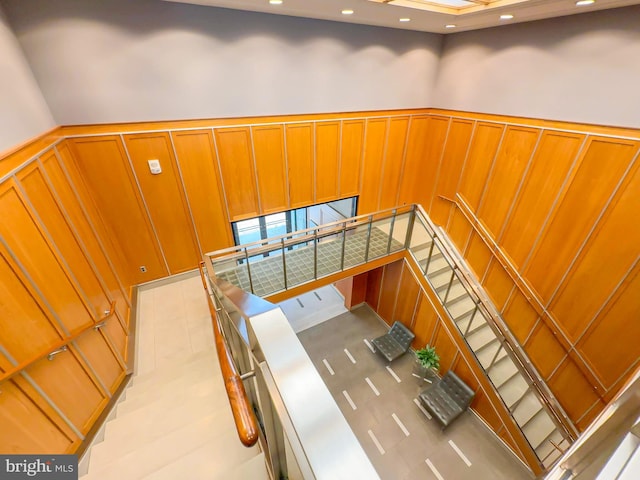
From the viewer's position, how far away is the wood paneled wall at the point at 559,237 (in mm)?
4023

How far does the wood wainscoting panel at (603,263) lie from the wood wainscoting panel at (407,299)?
2.42 meters

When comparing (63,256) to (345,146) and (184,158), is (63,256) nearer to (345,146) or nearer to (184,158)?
(184,158)

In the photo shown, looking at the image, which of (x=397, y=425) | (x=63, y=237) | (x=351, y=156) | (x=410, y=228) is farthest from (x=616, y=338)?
(x=63, y=237)

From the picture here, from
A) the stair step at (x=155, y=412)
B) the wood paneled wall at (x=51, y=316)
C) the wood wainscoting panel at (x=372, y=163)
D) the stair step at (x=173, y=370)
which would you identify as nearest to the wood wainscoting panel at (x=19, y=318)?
the wood paneled wall at (x=51, y=316)

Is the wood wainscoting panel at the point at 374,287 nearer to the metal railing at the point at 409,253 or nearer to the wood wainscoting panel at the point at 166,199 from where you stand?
the metal railing at the point at 409,253

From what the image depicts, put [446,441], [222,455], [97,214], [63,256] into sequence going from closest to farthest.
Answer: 1. [222,455]
2. [63,256]
3. [97,214]
4. [446,441]

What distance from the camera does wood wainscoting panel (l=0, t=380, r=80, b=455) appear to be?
2.05m

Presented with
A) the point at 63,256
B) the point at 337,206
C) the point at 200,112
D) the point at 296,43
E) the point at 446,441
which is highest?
the point at 296,43

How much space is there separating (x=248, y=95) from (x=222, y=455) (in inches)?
199

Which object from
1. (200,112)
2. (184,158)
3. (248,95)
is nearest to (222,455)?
(184,158)

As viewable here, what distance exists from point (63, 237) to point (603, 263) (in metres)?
7.35

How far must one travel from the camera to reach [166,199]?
480cm

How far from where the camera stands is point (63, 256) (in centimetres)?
283

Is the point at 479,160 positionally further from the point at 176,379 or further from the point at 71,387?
the point at 71,387
